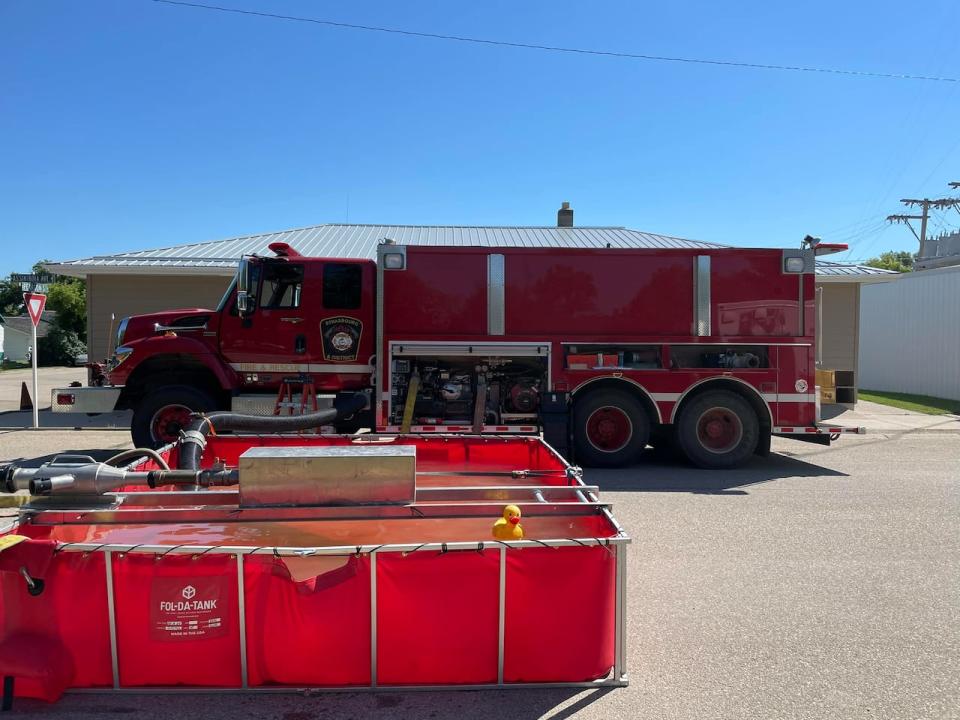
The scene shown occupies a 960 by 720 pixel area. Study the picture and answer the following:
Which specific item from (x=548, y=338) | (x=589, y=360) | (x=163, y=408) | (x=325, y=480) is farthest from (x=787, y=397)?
(x=163, y=408)

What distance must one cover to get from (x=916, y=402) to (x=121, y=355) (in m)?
19.9

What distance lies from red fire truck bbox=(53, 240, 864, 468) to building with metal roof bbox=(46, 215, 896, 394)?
5.10 meters

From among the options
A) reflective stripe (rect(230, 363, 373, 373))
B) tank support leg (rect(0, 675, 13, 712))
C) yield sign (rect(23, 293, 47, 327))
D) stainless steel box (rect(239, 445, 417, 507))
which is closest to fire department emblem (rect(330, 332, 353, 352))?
reflective stripe (rect(230, 363, 373, 373))

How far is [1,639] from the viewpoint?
3.20 m

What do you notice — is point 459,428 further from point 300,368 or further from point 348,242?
point 348,242

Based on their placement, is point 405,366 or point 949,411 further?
point 949,411

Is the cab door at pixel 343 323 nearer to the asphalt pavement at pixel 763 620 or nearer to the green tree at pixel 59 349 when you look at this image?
the asphalt pavement at pixel 763 620

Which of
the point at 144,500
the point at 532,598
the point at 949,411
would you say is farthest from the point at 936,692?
the point at 949,411

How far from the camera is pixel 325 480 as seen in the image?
3.68 meters

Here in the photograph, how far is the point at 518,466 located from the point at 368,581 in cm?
294

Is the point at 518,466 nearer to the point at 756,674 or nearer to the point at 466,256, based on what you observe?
the point at 756,674

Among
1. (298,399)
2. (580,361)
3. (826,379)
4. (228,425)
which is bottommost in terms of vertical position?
(298,399)

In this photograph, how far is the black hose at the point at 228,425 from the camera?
5186 mm

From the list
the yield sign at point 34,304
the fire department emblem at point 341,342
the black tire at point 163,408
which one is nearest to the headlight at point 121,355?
the black tire at point 163,408
